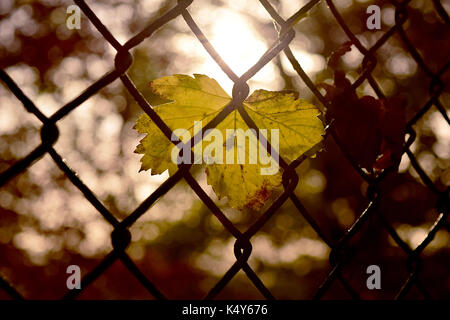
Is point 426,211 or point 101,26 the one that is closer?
point 101,26

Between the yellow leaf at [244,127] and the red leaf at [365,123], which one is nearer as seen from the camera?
the yellow leaf at [244,127]

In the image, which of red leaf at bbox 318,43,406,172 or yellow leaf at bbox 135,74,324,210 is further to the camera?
red leaf at bbox 318,43,406,172

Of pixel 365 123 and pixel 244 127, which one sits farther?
pixel 365 123

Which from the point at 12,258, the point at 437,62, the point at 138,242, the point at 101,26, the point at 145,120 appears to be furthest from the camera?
the point at 138,242

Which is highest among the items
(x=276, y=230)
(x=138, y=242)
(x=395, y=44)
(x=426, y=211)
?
(x=395, y=44)

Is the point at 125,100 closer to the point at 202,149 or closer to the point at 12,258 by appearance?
the point at 12,258

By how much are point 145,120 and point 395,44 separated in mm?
10360

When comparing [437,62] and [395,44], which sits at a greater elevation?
[395,44]

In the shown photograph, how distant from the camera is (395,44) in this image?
9.80 meters

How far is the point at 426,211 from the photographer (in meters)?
10.7

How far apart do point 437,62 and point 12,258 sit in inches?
492

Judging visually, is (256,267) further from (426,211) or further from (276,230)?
(426,211)

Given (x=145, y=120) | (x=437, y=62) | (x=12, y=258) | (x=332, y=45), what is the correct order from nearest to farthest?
(x=145, y=120), (x=437, y=62), (x=332, y=45), (x=12, y=258)
